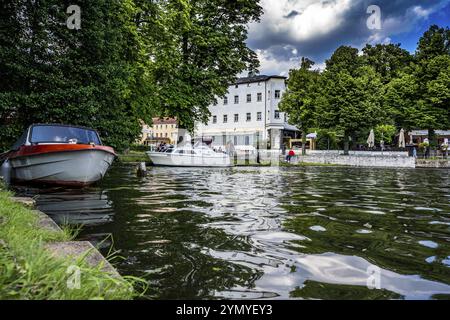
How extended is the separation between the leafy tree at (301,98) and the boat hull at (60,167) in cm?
4024

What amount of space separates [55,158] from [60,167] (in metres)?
0.35

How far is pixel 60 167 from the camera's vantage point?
11680 mm

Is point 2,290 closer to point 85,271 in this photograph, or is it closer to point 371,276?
point 85,271

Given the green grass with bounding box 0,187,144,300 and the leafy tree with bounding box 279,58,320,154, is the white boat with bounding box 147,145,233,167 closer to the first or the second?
the leafy tree with bounding box 279,58,320,154

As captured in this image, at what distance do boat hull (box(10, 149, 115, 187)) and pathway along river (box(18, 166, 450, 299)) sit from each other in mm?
2346

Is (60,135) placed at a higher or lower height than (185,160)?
higher

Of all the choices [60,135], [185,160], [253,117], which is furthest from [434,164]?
[60,135]

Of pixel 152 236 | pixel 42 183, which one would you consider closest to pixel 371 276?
pixel 152 236

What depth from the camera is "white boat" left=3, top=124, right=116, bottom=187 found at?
11438 millimetres

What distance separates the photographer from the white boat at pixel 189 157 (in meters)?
29.5

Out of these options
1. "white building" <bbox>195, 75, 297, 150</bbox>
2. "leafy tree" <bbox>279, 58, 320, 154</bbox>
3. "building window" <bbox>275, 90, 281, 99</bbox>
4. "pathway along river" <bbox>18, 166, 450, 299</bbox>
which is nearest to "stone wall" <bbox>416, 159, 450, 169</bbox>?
"leafy tree" <bbox>279, 58, 320, 154</bbox>

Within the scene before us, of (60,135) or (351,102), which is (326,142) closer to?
(351,102)

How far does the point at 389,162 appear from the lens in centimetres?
3894

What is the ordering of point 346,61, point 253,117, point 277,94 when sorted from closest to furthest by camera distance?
point 346,61 → point 277,94 → point 253,117
